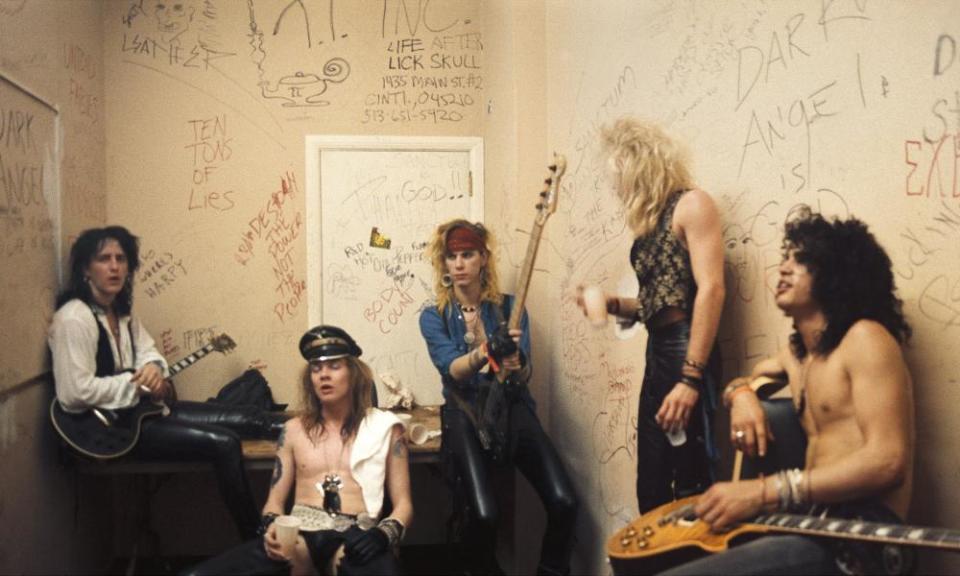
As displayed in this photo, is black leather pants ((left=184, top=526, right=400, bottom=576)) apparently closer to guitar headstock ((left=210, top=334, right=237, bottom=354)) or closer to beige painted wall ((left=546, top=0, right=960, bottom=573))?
beige painted wall ((left=546, top=0, right=960, bottom=573))

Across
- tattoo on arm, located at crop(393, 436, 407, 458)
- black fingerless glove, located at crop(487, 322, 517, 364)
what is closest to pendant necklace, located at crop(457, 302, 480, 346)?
black fingerless glove, located at crop(487, 322, 517, 364)

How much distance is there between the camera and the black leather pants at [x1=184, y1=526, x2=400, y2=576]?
8.65 ft

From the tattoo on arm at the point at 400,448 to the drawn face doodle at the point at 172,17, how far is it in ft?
8.75

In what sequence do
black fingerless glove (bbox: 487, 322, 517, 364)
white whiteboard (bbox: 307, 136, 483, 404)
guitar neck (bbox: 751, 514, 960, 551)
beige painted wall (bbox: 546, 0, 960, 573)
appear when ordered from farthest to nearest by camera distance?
white whiteboard (bbox: 307, 136, 483, 404)
black fingerless glove (bbox: 487, 322, 517, 364)
beige painted wall (bbox: 546, 0, 960, 573)
guitar neck (bbox: 751, 514, 960, 551)

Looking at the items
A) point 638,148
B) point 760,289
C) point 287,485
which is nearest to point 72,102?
point 287,485

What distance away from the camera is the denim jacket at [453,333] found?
3.42 metres

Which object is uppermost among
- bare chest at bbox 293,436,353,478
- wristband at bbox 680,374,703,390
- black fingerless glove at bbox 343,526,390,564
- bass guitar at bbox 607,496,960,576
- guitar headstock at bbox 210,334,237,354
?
wristband at bbox 680,374,703,390

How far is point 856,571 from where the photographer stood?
1.35 metres

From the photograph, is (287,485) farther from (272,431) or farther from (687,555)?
(687,555)

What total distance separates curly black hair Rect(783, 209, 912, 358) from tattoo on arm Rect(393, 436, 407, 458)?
5.76 feet

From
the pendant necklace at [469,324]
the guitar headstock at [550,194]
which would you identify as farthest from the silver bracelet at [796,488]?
the pendant necklace at [469,324]

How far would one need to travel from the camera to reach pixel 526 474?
3.26 meters

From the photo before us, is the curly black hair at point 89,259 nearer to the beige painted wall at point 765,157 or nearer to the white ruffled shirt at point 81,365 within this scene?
the white ruffled shirt at point 81,365

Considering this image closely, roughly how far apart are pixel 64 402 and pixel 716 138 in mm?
2652
